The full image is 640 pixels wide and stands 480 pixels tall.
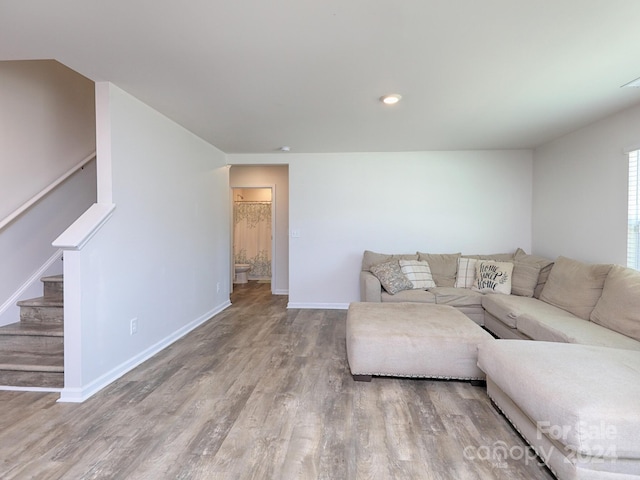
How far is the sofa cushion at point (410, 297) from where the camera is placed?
142 inches

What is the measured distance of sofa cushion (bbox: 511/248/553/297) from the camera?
3491 millimetres

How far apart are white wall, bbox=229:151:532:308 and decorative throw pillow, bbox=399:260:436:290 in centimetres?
52

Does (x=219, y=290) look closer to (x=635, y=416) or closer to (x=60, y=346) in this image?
(x=60, y=346)

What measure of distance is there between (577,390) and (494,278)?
98.7 inches

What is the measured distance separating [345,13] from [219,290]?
151 inches

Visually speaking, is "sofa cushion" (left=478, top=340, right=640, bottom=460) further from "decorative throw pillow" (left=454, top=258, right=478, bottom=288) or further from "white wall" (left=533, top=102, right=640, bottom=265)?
"decorative throw pillow" (left=454, top=258, right=478, bottom=288)

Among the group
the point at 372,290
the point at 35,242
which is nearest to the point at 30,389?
the point at 35,242

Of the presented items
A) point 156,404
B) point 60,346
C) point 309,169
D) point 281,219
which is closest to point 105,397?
point 156,404

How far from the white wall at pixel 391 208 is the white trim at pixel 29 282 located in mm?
2487

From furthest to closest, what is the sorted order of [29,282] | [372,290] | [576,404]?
1. [372,290]
2. [29,282]
3. [576,404]

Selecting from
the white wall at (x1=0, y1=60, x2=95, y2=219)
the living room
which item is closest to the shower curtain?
the living room

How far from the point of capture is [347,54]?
1903mm

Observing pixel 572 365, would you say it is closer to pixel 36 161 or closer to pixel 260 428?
pixel 260 428

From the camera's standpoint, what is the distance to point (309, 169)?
183 inches
